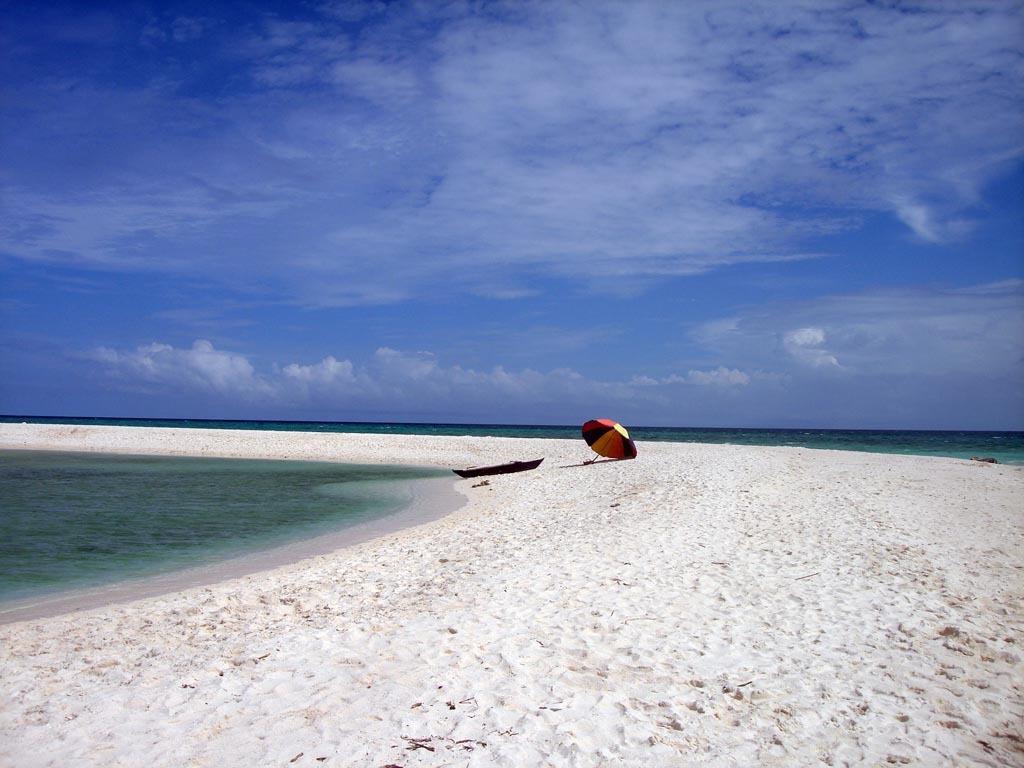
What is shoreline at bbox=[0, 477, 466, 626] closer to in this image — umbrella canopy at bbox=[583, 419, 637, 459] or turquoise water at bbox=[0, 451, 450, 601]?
turquoise water at bbox=[0, 451, 450, 601]

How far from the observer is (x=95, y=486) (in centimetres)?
2480

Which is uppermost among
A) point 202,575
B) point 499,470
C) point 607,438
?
point 607,438

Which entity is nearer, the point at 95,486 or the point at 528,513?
the point at 528,513

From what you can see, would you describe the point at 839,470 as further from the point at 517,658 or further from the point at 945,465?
the point at 517,658

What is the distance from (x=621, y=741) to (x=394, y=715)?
190cm

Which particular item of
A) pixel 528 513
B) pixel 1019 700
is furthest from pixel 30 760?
pixel 528 513

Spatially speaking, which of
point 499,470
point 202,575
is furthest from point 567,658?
Answer: point 499,470

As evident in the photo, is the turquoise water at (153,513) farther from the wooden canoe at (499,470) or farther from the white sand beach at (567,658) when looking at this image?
the white sand beach at (567,658)

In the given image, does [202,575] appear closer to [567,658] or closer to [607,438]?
[567,658]

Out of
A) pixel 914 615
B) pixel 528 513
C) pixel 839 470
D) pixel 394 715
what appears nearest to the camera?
pixel 394 715

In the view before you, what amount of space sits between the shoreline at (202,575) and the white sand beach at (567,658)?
54 centimetres

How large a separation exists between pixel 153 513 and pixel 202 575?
8.14m

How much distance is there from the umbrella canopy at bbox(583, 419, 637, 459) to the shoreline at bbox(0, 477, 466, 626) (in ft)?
35.3

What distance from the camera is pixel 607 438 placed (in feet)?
92.6
